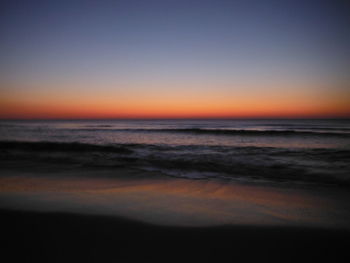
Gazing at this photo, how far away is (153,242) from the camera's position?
8.11ft

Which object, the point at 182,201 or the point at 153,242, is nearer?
the point at 153,242

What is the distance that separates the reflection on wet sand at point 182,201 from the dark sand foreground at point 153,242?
0.89ft

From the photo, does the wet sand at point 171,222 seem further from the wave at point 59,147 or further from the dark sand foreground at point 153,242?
the wave at point 59,147

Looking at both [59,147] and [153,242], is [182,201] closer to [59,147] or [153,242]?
[153,242]

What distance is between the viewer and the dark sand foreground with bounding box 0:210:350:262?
2201 mm

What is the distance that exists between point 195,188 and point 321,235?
255cm

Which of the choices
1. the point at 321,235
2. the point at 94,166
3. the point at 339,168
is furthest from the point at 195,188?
the point at 339,168

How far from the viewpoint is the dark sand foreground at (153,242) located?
220 centimetres

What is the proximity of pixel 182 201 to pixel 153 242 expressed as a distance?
1469mm

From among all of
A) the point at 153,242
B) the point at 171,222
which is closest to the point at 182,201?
the point at 171,222

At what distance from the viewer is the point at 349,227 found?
2.91 m

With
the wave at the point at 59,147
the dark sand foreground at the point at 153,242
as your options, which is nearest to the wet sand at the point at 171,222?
the dark sand foreground at the point at 153,242

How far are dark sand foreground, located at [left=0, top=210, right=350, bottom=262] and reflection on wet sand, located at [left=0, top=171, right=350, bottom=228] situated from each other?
0.89 feet

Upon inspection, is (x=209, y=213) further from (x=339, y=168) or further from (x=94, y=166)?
(x=339, y=168)
